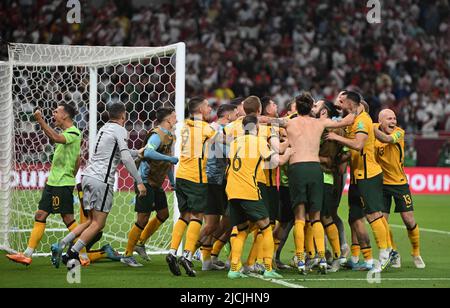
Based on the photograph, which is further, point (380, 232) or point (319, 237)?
point (380, 232)

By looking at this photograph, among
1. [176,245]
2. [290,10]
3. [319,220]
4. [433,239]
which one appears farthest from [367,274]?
[290,10]

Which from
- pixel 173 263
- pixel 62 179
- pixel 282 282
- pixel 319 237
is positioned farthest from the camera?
pixel 62 179

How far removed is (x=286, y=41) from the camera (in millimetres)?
28844

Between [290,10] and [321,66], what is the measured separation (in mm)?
2654

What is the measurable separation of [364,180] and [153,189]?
8.77 feet

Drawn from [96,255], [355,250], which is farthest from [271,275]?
[96,255]

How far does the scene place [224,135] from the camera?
10.4 m

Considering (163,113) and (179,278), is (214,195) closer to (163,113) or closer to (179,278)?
(163,113)

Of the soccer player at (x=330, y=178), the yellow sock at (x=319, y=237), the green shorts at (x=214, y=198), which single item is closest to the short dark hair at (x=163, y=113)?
the green shorts at (x=214, y=198)

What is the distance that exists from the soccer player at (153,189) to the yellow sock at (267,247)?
5.58 ft

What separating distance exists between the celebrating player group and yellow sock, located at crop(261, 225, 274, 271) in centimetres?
1

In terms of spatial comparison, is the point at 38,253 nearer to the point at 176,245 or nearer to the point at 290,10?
the point at 176,245

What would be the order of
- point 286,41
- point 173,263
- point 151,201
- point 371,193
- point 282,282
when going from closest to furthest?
point 282,282, point 173,263, point 371,193, point 151,201, point 286,41

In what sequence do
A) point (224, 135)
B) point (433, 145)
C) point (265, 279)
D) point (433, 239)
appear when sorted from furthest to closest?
1. point (433, 145)
2. point (433, 239)
3. point (224, 135)
4. point (265, 279)
